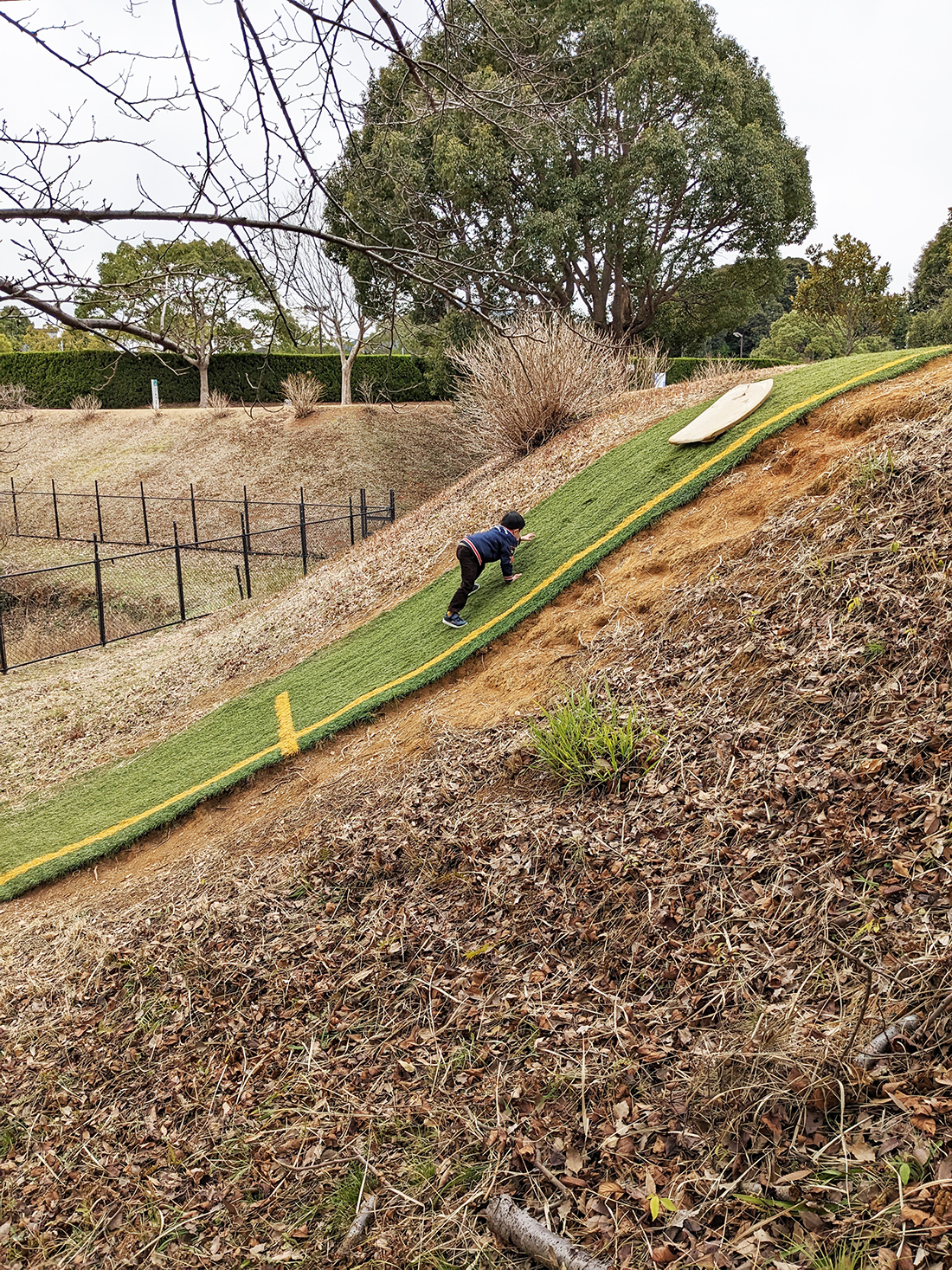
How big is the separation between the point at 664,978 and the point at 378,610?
647 centimetres

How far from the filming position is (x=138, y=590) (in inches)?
632

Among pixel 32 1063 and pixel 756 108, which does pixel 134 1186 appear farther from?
pixel 756 108

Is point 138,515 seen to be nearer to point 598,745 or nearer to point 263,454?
point 263,454

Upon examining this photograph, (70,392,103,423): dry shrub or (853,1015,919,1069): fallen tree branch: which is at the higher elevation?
(70,392,103,423): dry shrub

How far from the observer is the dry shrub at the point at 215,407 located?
2464 centimetres

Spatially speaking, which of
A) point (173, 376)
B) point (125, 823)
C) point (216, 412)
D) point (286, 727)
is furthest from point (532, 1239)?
point (173, 376)

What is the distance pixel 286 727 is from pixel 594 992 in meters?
4.13

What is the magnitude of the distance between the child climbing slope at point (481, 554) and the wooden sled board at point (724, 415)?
1.82 meters

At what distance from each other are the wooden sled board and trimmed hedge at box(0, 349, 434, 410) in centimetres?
2025

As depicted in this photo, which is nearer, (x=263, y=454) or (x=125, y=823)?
(x=125, y=823)

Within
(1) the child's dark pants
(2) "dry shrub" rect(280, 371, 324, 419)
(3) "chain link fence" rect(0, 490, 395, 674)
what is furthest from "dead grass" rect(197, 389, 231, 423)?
(1) the child's dark pants

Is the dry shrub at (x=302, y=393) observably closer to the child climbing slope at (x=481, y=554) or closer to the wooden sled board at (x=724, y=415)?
the wooden sled board at (x=724, y=415)

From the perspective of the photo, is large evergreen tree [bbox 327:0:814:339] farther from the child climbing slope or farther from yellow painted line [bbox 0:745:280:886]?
yellow painted line [bbox 0:745:280:886]

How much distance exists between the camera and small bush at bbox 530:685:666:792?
379cm
